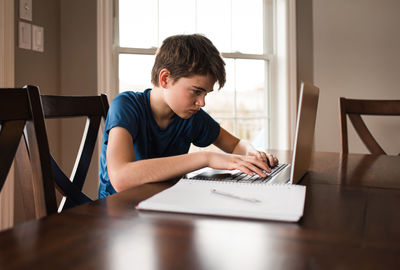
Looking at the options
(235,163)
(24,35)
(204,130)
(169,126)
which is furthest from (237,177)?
(24,35)

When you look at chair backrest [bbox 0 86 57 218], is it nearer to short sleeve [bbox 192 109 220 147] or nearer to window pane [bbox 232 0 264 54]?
short sleeve [bbox 192 109 220 147]

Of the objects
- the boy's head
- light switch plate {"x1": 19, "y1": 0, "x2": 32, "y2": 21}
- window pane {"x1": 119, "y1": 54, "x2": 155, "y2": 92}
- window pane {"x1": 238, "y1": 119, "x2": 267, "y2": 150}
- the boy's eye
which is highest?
light switch plate {"x1": 19, "y1": 0, "x2": 32, "y2": 21}

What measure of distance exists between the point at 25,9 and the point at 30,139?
4.81ft

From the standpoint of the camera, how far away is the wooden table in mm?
421

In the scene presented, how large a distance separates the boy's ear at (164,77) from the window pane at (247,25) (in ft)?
4.89

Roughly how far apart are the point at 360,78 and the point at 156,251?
268 cm

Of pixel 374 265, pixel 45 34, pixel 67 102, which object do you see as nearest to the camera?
pixel 374 265

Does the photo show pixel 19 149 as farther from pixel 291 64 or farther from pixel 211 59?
pixel 291 64

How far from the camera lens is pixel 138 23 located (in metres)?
2.60

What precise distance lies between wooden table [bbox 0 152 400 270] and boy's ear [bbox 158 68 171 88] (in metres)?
0.68

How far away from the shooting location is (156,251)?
0.45 m

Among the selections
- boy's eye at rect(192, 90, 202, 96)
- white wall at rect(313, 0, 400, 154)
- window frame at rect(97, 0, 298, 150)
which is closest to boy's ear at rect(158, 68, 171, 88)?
boy's eye at rect(192, 90, 202, 96)

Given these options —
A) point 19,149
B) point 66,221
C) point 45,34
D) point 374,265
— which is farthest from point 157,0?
point 374,265

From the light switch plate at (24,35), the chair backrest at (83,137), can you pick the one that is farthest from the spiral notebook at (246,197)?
the light switch plate at (24,35)
